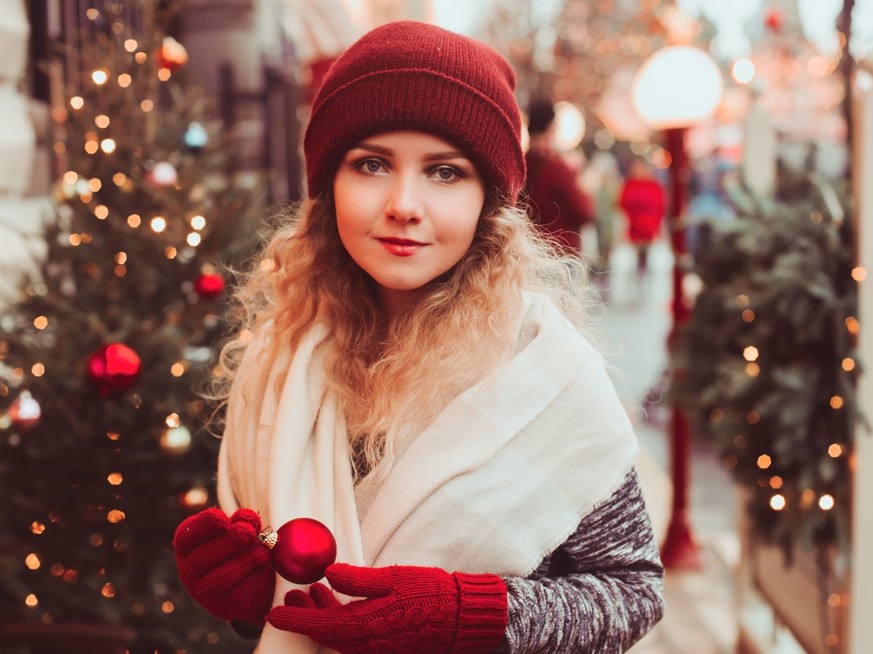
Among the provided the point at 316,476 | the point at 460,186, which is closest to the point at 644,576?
the point at 316,476

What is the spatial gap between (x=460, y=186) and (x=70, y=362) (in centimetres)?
→ 157

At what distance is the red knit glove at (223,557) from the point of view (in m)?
1.32

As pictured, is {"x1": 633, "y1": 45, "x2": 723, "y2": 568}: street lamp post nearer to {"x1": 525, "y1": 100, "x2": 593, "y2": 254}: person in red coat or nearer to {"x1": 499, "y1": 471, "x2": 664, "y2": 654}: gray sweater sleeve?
{"x1": 525, "y1": 100, "x2": 593, "y2": 254}: person in red coat

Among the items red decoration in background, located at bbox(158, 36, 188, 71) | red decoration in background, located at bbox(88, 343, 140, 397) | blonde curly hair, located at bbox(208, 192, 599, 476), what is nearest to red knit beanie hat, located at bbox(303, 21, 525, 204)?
blonde curly hair, located at bbox(208, 192, 599, 476)

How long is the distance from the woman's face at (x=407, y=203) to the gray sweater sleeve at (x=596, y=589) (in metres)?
0.51

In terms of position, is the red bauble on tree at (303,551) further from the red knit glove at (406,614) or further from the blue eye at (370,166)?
the blue eye at (370,166)

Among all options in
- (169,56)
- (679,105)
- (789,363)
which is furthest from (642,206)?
(169,56)

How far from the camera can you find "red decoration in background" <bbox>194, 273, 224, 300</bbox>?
2666mm

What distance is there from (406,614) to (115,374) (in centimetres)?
142

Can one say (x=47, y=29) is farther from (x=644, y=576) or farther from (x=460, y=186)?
(x=644, y=576)

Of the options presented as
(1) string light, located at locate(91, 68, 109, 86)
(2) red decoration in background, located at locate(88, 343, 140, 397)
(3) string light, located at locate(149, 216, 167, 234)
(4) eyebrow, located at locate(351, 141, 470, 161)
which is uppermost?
(1) string light, located at locate(91, 68, 109, 86)

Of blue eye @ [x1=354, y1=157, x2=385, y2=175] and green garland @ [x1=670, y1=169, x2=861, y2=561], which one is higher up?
blue eye @ [x1=354, y1=157, x2=385, y2=175]

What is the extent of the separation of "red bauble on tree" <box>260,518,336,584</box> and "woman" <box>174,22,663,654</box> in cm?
3

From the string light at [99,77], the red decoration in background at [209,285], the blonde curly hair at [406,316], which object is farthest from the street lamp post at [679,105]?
the blonde curly hair at [406,316]
